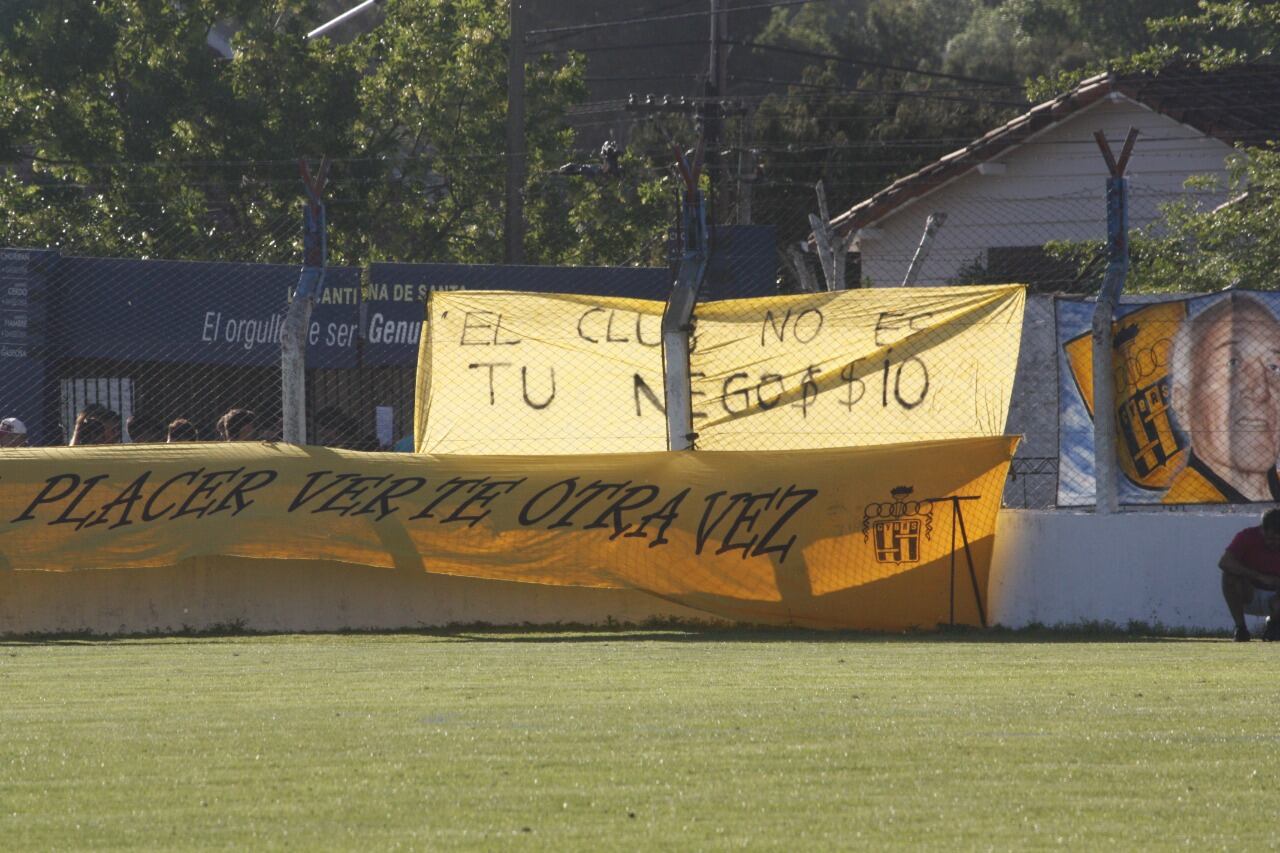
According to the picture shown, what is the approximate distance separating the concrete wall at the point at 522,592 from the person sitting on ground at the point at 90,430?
5.35ft

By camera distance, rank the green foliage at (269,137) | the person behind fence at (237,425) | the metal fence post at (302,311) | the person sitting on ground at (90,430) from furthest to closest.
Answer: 1. the green foliage at (269,137)
2. the person sitting on ground at (90,430)
3. the person behind fence at (237,425)
4. the metal fence post at (302,311)

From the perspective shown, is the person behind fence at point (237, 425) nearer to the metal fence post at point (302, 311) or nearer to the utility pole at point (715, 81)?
the metal fence post at point (302, 311)

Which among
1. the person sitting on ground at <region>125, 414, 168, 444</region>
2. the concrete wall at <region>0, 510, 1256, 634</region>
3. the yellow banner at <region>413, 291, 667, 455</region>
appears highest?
the yellow banner at <region>413, 291, 667, 455</region>

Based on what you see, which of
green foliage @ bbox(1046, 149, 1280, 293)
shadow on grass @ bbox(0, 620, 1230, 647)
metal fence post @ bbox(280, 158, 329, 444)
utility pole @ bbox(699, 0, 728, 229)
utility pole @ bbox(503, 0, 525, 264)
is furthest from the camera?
utility pole @ bbox(699, 0, 728, 229)

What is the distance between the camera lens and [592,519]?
12148mm

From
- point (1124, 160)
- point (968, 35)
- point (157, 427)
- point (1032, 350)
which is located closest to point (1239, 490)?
point (1124, 160)

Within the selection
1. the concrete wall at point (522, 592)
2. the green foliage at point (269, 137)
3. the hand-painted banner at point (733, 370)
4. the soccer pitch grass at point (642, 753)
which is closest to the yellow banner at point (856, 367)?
the hand-painted banner at point (733, 370)

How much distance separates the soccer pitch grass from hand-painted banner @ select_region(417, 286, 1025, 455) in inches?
117

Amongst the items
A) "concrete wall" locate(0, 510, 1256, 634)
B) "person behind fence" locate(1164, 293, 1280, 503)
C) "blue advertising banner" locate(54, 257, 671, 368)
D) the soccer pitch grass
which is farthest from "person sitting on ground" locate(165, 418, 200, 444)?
"person behind fence" locate(1164, 293, 1280, 503)

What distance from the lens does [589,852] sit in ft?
15.6

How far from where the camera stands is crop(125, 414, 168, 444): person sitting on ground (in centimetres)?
1870

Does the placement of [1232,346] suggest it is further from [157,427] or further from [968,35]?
[968,35]

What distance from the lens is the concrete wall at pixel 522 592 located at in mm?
11883

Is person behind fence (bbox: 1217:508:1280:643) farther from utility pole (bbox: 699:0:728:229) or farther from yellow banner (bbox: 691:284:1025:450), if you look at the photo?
utility pole (bbox: 699:0:728:229)
